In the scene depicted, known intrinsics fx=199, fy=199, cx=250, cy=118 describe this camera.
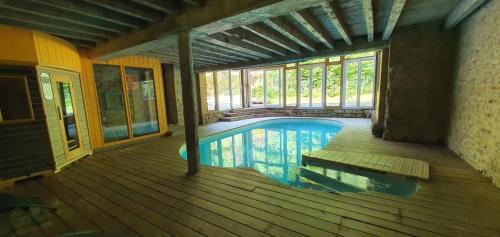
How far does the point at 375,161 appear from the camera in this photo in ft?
11.6

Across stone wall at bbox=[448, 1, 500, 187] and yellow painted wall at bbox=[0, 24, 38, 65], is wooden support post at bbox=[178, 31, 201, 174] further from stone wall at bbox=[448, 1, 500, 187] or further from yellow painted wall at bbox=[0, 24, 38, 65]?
stone wall at bbox=[448, 1, 500, 187]

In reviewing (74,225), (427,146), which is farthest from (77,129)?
(427,146)

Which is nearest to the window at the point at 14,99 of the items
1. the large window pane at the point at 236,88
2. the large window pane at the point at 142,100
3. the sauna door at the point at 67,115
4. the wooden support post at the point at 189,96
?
the sauna door at the point at 67,115

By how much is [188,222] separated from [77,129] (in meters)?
3.96

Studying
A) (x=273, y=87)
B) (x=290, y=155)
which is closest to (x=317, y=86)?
(x=273, y=87)

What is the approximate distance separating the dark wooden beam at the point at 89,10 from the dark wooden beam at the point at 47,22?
53cm

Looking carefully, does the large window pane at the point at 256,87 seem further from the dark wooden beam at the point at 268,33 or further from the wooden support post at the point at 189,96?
the wooden support post at the point at 189,96

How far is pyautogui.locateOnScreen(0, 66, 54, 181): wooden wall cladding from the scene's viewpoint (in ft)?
10.4

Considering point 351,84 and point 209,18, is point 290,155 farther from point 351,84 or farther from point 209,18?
point 351,84

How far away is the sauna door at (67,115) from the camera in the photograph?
3.86m

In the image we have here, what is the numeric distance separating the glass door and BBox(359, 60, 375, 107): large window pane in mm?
1826

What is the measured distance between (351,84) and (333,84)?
2.78 feet

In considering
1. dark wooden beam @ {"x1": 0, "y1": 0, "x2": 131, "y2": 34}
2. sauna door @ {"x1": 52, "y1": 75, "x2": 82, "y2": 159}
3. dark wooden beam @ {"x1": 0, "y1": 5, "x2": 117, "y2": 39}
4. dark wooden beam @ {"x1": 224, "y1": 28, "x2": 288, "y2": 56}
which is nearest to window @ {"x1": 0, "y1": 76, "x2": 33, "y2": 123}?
sauna door @ {"x1": 52, "y1": 75, "x2": 82, "y2": 159}

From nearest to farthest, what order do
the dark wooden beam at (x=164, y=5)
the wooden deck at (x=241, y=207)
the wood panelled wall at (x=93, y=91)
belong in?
the wooden deck at (x=241, y=207)
the dark wooden beam at (x=164, y=5)
the wood panelled wall at (x=93, y=91)
